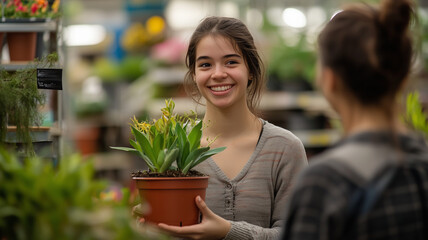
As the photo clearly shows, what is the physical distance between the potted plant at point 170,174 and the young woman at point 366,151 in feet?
1.82

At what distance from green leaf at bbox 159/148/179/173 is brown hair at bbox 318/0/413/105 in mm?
623

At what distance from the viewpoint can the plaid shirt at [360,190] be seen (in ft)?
4.51

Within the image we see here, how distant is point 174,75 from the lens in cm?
793

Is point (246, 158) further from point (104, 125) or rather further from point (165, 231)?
point (104, 125)

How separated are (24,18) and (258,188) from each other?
1.16m

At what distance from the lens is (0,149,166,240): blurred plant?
1346mm

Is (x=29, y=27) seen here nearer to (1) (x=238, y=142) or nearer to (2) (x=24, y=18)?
(2) (x=24, y=18)

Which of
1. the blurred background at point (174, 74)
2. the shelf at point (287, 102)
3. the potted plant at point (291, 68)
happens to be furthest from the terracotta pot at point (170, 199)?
the potted plant at point (291, 68)

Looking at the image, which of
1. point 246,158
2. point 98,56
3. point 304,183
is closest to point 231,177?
point 246,158

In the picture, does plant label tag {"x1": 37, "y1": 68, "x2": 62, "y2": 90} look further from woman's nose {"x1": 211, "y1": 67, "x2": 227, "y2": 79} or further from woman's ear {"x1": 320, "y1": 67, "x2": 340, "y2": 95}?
woman's ear {"x1": 320, "y1": 67, "x2": 340, "y2": 95}

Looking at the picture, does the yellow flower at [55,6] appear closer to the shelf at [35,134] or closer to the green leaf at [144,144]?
the shelf at [35,134]

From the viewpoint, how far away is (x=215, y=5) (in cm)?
990

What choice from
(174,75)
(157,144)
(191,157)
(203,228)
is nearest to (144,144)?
(157,144)

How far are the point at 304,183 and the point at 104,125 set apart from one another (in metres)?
8.47
